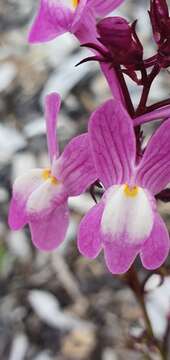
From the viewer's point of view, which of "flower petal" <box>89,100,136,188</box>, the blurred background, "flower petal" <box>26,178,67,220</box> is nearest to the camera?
"flower petal" <box>89,100,136,188</box>

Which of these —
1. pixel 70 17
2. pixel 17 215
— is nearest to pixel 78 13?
pixel 70 17

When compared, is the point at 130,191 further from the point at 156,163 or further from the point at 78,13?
the point at 78,13

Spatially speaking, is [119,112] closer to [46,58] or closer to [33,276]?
[33,276]

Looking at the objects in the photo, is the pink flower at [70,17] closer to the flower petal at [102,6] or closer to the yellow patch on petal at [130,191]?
the flower petal at [102,6]

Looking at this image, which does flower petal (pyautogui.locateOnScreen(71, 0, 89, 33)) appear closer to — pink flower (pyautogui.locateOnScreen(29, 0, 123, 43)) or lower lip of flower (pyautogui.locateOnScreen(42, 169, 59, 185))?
pink flower (pyautogui.locateOnScreen(29, 0, 123, 43))

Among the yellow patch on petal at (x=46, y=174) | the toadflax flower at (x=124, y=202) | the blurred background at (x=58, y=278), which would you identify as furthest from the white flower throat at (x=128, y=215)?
the blurred background at (x=58, y=278)

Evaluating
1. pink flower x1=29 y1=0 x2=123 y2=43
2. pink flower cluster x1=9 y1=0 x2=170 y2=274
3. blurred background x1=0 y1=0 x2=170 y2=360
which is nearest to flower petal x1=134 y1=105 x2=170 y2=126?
pink flower cluster x1=9 y1=0 x2=170 y2=274
